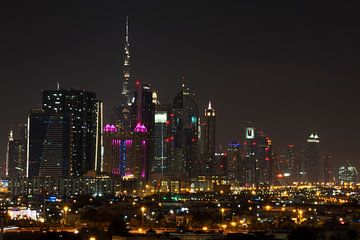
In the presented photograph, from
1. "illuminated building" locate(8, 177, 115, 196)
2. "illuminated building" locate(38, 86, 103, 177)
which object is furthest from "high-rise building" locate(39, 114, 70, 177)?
"illuminated building" locate(8, 177, 115, 196)

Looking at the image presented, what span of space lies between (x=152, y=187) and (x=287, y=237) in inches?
3858

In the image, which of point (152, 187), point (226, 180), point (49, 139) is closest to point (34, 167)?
point (49, 139)

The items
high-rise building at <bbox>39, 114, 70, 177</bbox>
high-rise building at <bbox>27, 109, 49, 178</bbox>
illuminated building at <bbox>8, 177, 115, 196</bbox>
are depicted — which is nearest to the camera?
illuminated building at <bbox>8, 177, 115, 196</bbox>

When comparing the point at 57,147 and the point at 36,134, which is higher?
the point at 36,134

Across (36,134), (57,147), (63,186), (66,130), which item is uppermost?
(66,130)

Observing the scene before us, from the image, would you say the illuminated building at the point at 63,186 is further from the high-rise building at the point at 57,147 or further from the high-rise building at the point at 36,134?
the high-rise building at the point at 36,134

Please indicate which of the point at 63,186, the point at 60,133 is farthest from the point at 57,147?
the point at 63,186

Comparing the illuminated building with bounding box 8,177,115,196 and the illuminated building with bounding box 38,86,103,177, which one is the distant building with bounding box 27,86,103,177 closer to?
the illuminated building with bounding box 38,86,103,177

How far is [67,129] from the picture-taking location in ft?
387

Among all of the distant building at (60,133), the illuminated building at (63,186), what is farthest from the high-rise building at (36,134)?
the illuminated building at (63,186)

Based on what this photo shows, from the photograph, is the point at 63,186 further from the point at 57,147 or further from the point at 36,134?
the point at 36,134

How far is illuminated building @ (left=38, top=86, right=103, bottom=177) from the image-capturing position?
118 m

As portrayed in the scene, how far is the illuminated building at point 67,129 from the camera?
11756cm

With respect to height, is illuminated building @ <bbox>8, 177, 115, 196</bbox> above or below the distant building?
below
